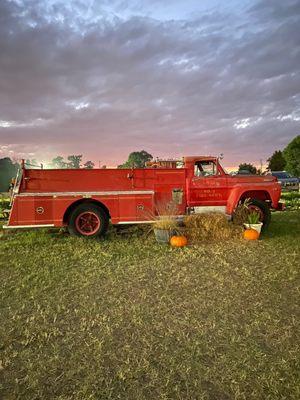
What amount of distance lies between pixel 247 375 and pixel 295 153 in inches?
2375

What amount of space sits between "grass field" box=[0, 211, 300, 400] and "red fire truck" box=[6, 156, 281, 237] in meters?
1.63

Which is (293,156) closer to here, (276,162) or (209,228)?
(276,162)

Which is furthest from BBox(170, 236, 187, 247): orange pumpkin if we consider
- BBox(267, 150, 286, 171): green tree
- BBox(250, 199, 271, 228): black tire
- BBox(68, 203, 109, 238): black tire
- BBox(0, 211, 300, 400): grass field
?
BBox(267, 150, 286, 171): green tree

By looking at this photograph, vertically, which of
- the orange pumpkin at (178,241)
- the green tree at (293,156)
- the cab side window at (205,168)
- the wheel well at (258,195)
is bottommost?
the orange pumpkin at (178,241)

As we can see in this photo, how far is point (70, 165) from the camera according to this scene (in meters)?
9.70

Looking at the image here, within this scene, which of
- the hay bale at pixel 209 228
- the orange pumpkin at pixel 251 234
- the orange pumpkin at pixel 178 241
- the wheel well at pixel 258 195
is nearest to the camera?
the orange pumpkin at pixel 178 241

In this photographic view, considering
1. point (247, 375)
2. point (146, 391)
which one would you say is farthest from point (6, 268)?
point (247, 375)

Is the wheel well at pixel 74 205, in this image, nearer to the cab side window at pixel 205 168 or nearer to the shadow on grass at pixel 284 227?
the cab side window at pixel 205 168

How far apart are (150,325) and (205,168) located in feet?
21.5

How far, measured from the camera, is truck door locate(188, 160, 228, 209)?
970 cm

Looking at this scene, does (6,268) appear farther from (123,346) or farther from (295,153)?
(295,153)

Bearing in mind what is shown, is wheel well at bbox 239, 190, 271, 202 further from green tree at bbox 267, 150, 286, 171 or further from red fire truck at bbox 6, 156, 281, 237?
Answer: green tree at bbox 267, 150, 286, 171

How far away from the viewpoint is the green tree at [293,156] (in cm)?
5743

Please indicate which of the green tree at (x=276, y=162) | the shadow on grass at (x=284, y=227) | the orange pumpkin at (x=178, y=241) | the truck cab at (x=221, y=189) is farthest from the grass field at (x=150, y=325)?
the green tree at (x=276, y=162)
